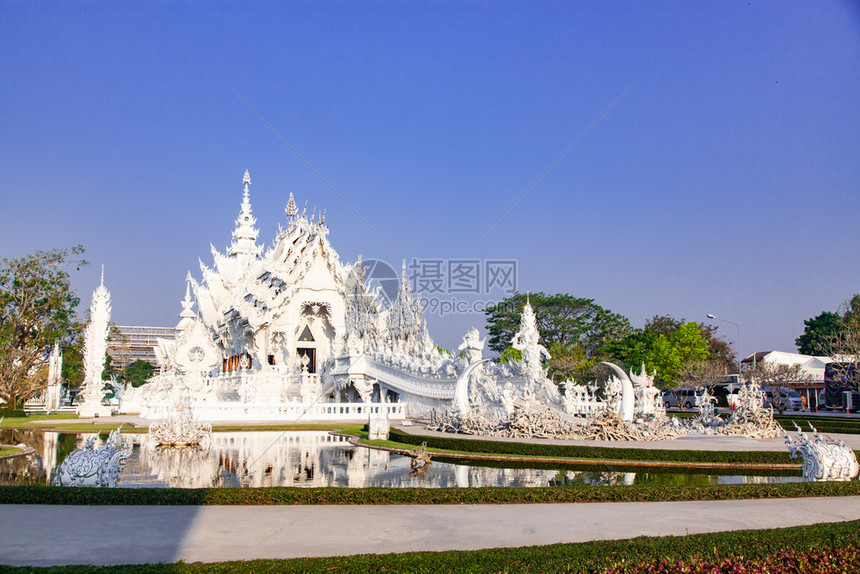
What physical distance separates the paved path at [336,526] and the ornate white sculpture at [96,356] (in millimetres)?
26719

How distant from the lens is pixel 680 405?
42.7 metres

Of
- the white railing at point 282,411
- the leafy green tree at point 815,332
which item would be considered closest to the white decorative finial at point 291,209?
the white railing at point 282,411

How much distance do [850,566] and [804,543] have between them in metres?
0.44

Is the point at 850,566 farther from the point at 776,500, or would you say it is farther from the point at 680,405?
the point at 680,405

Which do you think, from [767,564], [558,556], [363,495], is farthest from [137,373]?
[767,564]

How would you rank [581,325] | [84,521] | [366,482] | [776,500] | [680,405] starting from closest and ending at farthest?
1. [84,521]
2. [776,500]
3. [366,482]
4. [680,405]
5. [581,325]

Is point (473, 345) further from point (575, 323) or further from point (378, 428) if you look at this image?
point (575, 323)

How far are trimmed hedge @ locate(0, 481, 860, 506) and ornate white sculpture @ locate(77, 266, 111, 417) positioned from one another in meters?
25.8

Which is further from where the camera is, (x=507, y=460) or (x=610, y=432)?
(x=610, y=432)

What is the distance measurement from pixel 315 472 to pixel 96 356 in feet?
89.8

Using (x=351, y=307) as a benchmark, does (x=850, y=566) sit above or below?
below

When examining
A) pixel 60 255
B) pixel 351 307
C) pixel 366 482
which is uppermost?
pixel 60 255

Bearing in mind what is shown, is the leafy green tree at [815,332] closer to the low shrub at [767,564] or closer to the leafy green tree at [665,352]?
the leafy green tree at [665,352]

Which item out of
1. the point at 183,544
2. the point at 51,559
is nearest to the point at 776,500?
the point at 183,544
